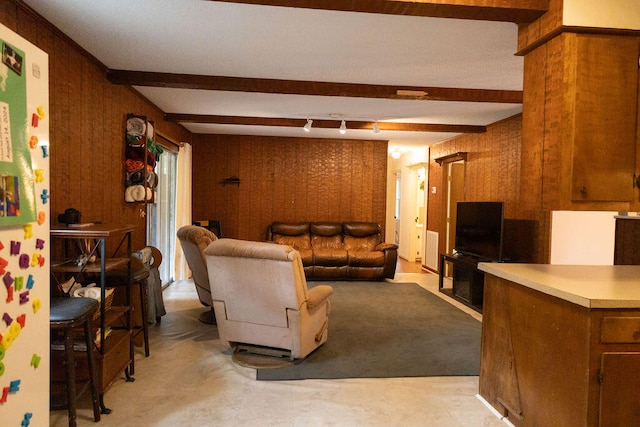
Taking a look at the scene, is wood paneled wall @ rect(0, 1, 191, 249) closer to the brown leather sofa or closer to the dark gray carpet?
the dark gray carpet

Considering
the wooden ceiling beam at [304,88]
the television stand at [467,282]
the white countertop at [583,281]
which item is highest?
the wooden ceiling beam at [304,88]

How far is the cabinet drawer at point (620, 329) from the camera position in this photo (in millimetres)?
1623

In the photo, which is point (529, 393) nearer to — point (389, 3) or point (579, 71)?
point (579, 71)

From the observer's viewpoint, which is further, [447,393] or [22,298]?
[447,393]

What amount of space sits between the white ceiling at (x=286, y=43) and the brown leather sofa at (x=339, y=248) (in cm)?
257

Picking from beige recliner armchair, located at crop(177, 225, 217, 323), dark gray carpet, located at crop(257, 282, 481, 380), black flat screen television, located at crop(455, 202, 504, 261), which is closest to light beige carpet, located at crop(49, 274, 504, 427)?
dark gray carpet, located at crop(257, 282, 481, 380)

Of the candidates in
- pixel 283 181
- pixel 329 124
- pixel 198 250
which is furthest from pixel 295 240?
pixel 198 250

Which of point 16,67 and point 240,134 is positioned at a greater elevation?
point 240,134

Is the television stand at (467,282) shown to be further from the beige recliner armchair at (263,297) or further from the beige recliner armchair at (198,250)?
the beige recliner armchair at (198,250)

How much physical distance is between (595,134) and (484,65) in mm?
1413

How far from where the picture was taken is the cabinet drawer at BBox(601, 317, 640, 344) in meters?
1.62

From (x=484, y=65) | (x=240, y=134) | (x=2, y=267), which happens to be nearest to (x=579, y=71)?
(x=484, y=65)

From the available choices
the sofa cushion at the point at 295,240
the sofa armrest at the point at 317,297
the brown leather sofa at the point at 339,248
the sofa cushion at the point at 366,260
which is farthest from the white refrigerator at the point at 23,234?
the sofa cushion at the point at 295,240

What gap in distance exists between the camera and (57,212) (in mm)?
2641
